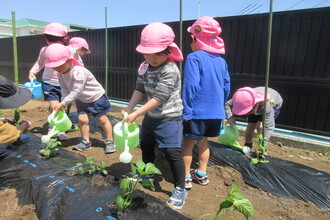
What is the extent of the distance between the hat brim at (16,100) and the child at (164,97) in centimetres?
104

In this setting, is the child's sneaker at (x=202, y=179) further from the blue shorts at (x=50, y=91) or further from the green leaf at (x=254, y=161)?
the blue shorts at (x=50, y=91)

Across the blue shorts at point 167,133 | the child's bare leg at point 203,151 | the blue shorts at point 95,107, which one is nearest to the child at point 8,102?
the blue shorts at point 95,107

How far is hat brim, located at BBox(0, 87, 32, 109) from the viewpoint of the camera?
2094mm

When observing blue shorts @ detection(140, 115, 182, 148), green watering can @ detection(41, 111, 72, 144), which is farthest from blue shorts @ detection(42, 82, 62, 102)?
blue shorts @ detection(140, 115, 182, 148)

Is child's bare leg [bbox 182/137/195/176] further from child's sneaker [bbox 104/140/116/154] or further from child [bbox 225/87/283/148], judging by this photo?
child's sneaker [bbox 104/140/116/154]

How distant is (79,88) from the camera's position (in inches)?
99.7

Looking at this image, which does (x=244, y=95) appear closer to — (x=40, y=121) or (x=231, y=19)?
(x=231, y=19)

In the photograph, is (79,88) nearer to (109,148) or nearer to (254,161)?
(109,148)

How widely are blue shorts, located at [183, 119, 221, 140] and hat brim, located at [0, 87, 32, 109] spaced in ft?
4.85

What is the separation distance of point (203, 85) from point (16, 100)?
165cm

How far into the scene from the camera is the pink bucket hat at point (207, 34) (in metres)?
1.97

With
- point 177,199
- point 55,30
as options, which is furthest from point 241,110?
point 55,30

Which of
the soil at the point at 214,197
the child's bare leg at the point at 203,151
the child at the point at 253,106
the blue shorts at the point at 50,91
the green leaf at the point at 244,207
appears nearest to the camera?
the green leaf at the point at 244,207

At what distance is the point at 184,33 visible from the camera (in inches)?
Result: 175
